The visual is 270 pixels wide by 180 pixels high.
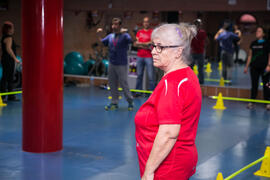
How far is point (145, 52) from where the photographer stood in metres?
9.62

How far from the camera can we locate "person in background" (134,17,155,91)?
9500 millimetres

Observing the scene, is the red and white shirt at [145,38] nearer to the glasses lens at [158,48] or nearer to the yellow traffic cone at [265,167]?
the yellow traffic cone at [265,167]

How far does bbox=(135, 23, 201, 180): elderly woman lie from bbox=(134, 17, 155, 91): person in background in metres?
7.28

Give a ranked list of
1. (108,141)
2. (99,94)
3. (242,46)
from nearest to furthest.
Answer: (108,141) < (99,94) < (242,46)

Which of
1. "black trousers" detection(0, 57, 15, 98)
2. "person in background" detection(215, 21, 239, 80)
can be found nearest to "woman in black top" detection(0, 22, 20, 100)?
"black trousers" detection(0, 57, 15, 98)

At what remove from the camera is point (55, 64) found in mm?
5152

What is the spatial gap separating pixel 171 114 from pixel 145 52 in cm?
769

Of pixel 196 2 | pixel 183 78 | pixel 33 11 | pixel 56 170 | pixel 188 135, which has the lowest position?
pixel 56 170

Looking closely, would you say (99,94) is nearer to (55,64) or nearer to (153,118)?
(55,64)

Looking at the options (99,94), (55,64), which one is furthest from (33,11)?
(99,94)

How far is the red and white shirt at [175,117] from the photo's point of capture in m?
2.01

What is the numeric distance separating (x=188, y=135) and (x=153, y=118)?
0.66 feet

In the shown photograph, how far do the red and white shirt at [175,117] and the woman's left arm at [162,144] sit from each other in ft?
0.10

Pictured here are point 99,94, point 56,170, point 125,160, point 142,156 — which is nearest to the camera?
point 142,156
